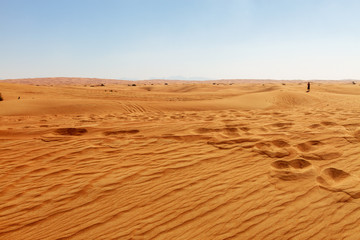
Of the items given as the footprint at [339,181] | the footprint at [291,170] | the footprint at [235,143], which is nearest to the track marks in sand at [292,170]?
the footprint at [291,170]

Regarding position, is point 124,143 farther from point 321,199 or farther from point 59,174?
point 321,199

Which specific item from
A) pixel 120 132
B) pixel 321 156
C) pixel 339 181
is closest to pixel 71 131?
pixel 120 132

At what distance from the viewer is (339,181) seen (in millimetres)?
2979

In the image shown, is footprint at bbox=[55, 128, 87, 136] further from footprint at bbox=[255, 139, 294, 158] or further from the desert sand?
footprint at bbox=[255, 139, 294, 158]

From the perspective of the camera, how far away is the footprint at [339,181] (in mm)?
2730

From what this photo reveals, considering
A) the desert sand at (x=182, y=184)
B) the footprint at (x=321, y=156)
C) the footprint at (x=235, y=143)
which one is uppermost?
the footprint at (x=235, y=143)

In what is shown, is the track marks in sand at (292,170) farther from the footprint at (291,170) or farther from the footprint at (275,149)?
the footprint at (275,149)

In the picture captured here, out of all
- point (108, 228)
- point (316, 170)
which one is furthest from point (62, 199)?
point (316, 170)

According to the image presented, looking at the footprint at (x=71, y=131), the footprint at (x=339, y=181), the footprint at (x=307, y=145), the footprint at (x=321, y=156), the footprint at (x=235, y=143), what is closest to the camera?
the footprint at (x=339, y=181)

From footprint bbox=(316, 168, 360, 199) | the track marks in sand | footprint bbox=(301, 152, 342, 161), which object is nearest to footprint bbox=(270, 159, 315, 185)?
the track marks in sand

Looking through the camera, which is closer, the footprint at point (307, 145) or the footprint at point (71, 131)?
the footprint at point (307, 145)

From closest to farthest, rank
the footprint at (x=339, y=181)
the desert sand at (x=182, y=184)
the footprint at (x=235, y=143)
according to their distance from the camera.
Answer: the desert sand at (x=182, y=184), the footprint at (x=339, y=181), the footprint at (x=235, y=143)

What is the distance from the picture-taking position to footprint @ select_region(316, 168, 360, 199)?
2.73m

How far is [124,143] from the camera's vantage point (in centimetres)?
476
